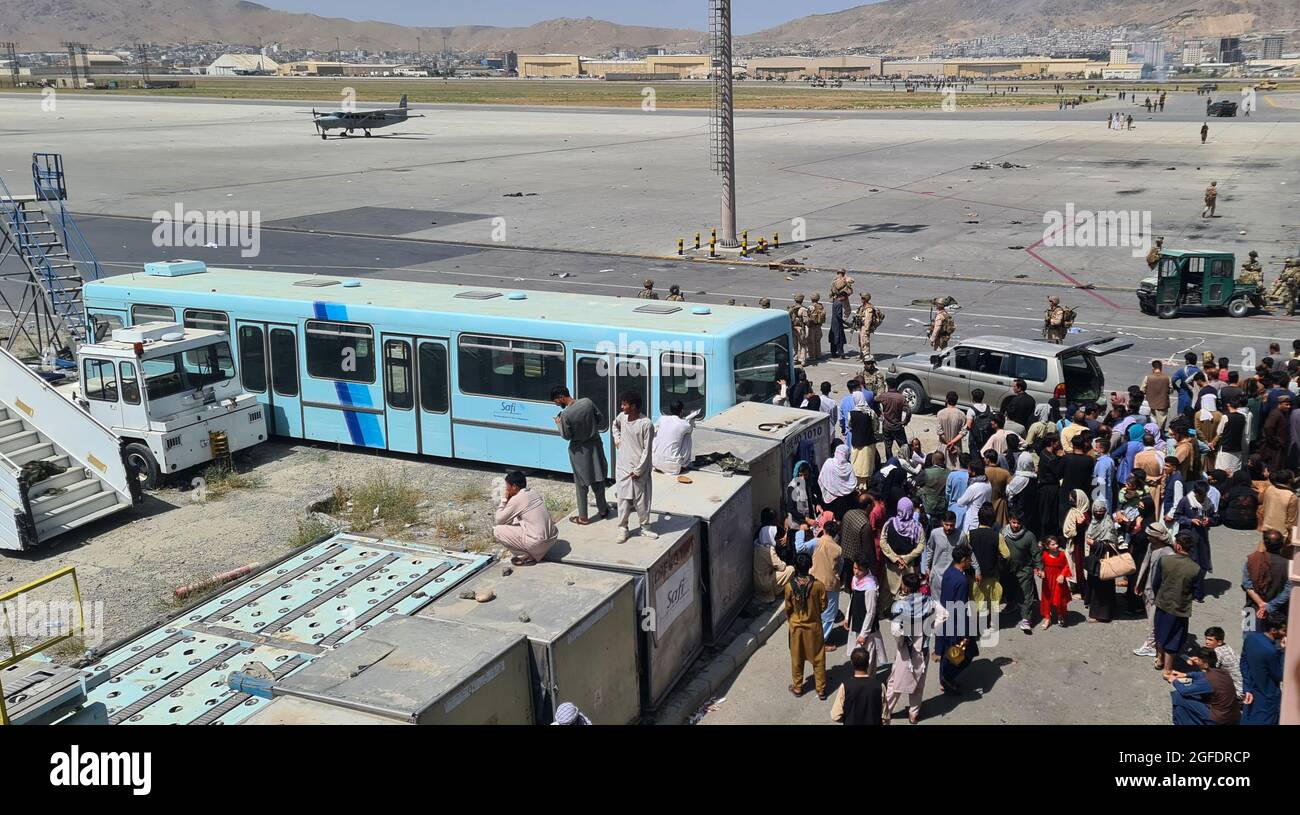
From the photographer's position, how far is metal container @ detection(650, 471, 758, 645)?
1120 cm

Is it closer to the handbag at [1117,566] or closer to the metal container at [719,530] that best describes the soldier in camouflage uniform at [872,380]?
the metal container at [719,530]

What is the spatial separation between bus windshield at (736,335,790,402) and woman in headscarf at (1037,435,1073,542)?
433 centimetres

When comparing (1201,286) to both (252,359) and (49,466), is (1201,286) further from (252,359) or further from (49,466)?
(49,466)

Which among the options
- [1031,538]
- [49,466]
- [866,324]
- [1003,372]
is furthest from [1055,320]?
[49,466]

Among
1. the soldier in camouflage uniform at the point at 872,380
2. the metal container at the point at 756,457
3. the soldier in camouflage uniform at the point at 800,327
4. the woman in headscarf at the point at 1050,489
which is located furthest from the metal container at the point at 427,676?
the soldier in camouflage uniform at the point at 800,327

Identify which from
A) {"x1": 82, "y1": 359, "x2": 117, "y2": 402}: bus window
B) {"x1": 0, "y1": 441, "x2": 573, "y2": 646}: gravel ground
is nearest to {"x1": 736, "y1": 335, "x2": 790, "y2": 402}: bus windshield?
{"x1": 0, "y1": 441, "x2": 573, "y2": 646}: gravel ground

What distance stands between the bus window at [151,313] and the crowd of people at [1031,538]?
1113 centimetres

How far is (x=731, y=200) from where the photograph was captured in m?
35.7

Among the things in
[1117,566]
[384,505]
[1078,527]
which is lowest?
[384,505]

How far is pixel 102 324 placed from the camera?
19.5 meters

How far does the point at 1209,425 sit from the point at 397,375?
40.7 ft

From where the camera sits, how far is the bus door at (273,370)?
1808 centimetres

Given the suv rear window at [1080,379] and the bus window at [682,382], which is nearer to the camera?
the bus window at [682,382]

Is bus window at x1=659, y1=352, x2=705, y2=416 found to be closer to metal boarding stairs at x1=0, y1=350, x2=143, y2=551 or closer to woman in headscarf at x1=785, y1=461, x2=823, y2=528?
woman in headscarf at x1=785, y1=461, x2=823, y2=528
